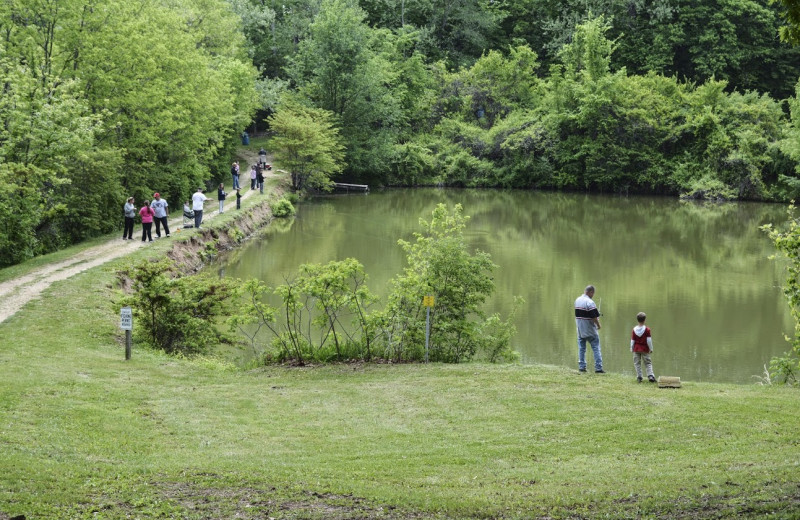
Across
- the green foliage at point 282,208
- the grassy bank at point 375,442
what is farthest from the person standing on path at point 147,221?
the green foliage at point 282,208

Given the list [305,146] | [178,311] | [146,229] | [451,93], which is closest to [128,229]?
[146,229]

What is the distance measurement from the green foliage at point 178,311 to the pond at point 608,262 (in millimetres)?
7171

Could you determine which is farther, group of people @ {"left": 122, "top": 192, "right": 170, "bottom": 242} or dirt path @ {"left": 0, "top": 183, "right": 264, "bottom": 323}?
group of people @ {"left": 122, "top": 192, "right": 170, "bottom": 242}

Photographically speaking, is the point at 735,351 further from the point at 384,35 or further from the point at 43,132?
the point at 384,35

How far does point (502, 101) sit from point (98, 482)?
6290 cm

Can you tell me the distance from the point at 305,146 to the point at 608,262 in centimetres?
2514

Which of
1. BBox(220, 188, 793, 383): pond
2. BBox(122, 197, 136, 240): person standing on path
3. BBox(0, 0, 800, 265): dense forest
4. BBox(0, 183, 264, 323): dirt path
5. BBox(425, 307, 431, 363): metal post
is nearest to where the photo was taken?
BBox(425, 307, 431, 363): metal post

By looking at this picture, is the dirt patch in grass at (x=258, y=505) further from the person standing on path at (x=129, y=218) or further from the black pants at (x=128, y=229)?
the black pants at (x=128, y=229)

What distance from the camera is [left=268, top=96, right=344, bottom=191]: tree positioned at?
171 ft

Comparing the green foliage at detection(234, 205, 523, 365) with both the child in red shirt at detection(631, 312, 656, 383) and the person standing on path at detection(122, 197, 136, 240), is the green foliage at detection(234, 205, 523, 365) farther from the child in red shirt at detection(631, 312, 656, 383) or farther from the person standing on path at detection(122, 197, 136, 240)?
the person standing on path at detection(122, 197, 136, 240)

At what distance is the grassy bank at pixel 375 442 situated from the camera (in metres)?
8.26

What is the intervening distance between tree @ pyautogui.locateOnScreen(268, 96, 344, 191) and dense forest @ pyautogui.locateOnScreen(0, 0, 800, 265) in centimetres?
13

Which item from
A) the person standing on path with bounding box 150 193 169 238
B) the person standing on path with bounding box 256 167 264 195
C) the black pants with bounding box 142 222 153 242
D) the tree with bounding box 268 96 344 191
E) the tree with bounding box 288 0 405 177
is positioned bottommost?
the black pants with bounding box 142 222 153 242

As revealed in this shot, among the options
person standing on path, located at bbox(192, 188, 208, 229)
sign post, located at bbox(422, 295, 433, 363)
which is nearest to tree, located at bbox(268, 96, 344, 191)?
person standing on path, located at bbox(192, 188, 208, 229)
